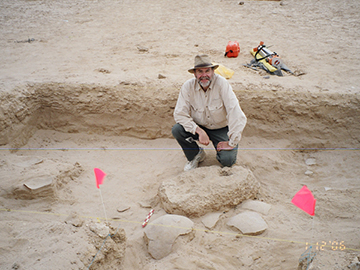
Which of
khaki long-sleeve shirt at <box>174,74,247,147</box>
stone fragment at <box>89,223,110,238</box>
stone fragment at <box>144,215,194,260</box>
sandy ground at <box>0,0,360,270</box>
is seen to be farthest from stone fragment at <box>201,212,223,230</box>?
stone fragment at <box>89,223,110,238</box>

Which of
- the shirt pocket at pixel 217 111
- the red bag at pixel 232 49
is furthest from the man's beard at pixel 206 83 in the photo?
the red bag at pixel 232 49

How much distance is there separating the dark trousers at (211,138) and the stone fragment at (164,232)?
37.7 inches

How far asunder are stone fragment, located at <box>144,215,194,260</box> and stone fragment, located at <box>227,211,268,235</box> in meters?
0.43

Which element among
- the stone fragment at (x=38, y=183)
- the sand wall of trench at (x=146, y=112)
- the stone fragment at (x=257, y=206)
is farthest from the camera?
the sand wall of trench at (x=146, y=112)

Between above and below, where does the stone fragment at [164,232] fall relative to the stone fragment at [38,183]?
below

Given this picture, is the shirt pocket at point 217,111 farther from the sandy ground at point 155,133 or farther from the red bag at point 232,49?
the red bag at point 232,49

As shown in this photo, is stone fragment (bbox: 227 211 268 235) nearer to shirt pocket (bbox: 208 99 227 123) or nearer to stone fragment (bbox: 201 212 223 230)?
stone fragment (bbox: 201 212 223 230)

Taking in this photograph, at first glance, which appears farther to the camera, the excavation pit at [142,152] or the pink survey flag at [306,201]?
the excavation pit at [142,152]

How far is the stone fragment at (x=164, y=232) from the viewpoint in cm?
233

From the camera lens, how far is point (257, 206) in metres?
2.76

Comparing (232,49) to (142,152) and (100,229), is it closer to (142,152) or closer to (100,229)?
(142,152)

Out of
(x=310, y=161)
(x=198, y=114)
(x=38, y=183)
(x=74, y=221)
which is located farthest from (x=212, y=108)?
(x=38, y=183)

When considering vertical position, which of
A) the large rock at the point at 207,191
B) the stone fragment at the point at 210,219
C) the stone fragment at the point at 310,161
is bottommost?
the stone fragment at the point at 310,161

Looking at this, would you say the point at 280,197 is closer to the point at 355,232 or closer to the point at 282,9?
the point at 355,232
